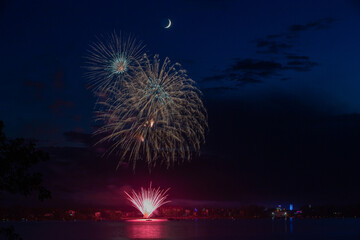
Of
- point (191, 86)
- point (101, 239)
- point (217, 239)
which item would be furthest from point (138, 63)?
point (101, 239)

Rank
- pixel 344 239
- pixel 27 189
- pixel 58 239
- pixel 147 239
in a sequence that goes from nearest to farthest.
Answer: pixel 27 189
pixel 344 239
pixel 147 239
pixel 58 239

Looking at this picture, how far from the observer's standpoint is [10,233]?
11297 mm

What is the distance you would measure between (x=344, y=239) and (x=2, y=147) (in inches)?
4077

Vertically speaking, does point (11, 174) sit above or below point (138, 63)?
below

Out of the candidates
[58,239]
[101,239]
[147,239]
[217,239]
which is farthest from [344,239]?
[58,239]

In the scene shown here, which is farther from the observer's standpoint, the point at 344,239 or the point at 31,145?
the point at 344,239

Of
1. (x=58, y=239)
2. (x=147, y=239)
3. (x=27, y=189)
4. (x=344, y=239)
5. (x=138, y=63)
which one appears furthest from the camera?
(x=58, y=239)

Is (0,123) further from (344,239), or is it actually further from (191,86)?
(344,239)

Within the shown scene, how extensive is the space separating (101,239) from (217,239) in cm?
3377

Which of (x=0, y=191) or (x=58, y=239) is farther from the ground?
(x=0, y=191)

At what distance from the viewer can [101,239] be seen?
116 metres

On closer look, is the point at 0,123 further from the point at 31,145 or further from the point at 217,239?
the point at 217,239

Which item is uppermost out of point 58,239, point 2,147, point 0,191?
point 2,147

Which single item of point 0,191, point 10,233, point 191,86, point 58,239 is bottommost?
point 58,239
